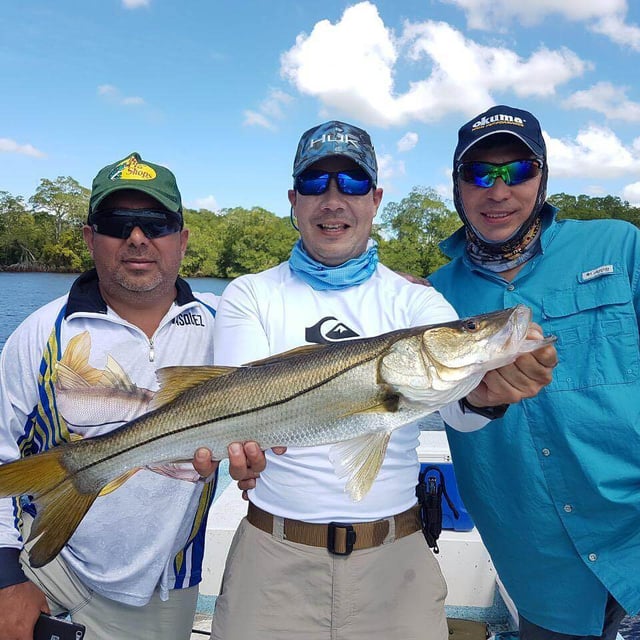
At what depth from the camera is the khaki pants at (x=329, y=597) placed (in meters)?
2.84

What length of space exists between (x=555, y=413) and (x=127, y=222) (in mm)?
2754

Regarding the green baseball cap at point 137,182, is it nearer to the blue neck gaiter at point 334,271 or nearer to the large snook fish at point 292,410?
the blue neck gaiter at point 334,271

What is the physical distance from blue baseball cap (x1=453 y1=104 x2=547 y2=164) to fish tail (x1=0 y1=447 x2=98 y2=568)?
9.48ft

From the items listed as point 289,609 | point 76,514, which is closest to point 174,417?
point 76,514

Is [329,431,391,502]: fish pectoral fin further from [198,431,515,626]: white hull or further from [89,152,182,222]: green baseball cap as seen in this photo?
[198,431,515,626]: white hull

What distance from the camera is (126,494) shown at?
3.21m

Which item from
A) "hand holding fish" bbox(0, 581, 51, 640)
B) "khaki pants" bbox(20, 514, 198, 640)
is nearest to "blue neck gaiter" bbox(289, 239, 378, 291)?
"khaki pants" bbox(20, 514, 198, 640)

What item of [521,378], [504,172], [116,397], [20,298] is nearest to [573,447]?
[521,378]

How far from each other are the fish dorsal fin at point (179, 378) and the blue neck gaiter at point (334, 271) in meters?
0.78

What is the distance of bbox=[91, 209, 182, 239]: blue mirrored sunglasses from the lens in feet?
10.8

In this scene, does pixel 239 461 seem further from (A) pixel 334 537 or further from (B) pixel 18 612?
(B) pixel 18 612

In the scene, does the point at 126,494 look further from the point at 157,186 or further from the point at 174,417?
the point at 157,186

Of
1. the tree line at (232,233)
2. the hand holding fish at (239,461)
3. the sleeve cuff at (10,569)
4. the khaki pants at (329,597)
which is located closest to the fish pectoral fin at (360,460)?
the hand holding fish at (239,461)

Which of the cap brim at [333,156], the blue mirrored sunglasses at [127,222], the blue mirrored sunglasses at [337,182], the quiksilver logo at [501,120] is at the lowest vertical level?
the blue mirrored sunglasses at [127,222]
